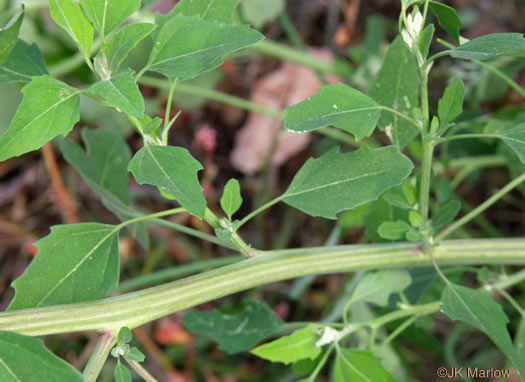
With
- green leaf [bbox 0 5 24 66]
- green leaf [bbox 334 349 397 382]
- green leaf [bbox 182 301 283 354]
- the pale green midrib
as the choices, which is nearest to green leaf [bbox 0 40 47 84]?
green leaf [bbox 0 5 24 66]

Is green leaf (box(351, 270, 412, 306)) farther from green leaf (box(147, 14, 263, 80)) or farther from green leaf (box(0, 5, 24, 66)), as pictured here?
green leaf (box(0, 5, 24, 66))

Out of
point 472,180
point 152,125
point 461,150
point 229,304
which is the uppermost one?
point 152,125

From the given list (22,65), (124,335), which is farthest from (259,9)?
(124,335)

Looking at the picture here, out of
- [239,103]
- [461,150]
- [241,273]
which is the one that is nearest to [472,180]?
[461,150]

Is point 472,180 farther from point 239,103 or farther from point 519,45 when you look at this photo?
point 519,45

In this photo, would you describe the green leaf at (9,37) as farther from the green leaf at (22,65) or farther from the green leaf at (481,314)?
the green leaf at (481,314)

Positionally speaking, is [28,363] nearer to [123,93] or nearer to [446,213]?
[123,93]

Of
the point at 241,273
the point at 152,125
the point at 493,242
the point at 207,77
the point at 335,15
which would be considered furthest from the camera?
the point at 335,15
